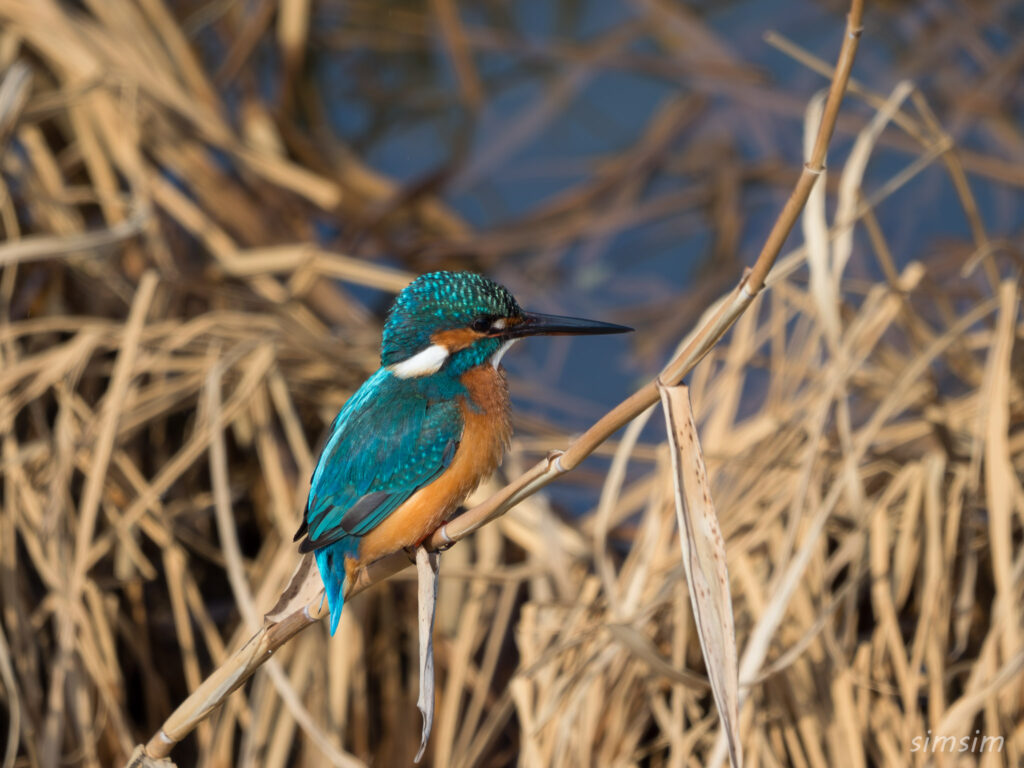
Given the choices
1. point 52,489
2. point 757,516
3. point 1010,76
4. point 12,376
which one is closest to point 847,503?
point 757,516

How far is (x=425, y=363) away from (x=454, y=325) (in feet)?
0.29

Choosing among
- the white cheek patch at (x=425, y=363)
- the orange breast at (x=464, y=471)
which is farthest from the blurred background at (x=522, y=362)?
the white cheek patch at (x=425, y=363)

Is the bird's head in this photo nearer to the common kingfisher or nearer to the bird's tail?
the common kingfisher

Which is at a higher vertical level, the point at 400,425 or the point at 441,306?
the point at 441,306

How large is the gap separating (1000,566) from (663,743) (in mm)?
688

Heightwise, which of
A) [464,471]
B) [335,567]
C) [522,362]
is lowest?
[335,567]

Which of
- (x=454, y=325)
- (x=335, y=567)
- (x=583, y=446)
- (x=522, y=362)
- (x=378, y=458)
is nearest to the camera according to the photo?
(x=583, y=446)

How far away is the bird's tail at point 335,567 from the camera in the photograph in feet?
5.07

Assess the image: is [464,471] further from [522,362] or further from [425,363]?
[522,362]

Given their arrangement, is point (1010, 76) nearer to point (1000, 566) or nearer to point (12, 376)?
point (1000, 566)

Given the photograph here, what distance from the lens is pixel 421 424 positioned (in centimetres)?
181

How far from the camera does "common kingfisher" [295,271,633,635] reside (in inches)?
67.3

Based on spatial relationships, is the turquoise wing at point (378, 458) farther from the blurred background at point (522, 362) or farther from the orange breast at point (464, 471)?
the blurred background at point (522, 362)

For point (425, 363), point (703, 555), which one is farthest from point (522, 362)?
point (703, 555)
